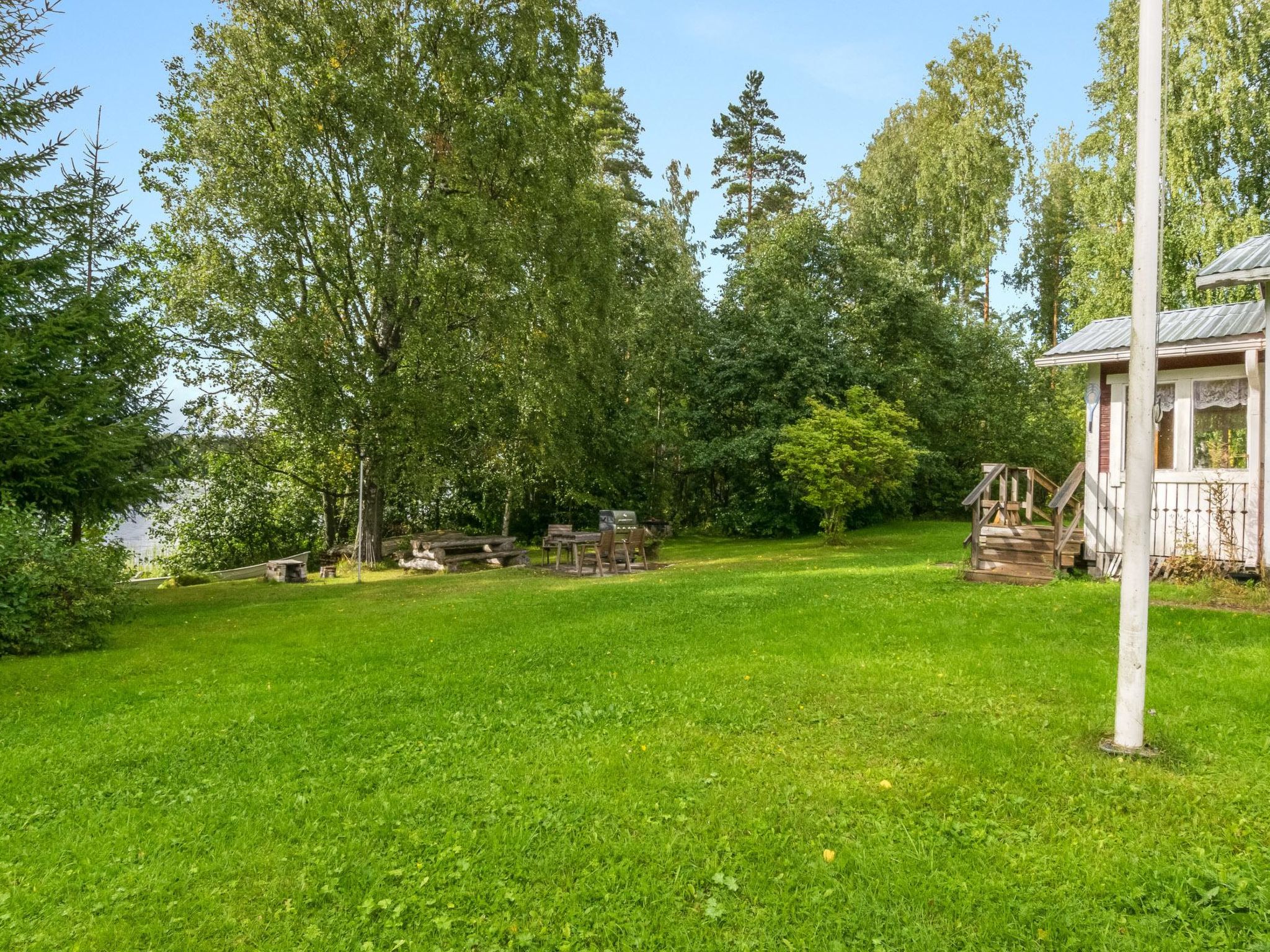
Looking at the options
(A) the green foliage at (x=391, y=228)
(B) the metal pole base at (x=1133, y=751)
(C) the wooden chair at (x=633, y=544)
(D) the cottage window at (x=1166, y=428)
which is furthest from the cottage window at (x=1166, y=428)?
(A) the green foliage at (x=391, y=228)

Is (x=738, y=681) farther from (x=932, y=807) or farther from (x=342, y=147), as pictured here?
(x=342, y=147)

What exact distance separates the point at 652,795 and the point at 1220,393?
34.4 ft

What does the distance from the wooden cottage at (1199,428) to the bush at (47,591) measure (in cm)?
1337

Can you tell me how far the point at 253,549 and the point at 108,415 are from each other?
1177cm

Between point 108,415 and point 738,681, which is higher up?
point 108,415

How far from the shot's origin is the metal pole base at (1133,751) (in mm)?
4293

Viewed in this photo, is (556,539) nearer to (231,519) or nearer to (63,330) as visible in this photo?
(63,330)

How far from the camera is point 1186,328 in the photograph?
1049 cm

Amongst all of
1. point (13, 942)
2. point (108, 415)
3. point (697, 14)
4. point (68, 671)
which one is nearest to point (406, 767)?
point (13, 942)

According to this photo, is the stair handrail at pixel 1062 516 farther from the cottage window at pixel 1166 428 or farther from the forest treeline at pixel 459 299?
the forest treeline at pixel 459 299

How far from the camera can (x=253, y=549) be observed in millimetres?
21594

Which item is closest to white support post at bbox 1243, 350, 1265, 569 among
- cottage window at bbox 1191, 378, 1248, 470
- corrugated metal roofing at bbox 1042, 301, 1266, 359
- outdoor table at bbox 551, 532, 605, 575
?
cottage window at bbox 1191, 378, 1248, 470

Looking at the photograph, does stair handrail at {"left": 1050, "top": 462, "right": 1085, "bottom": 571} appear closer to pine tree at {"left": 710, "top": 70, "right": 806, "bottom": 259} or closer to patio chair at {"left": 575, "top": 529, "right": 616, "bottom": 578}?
patio chair at {"left": 575, "top": 529, "right": 616, "bottom": 578}

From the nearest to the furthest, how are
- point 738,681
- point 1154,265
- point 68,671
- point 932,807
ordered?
point 932,807
point 1154,265
point 738,681
point 68,671
